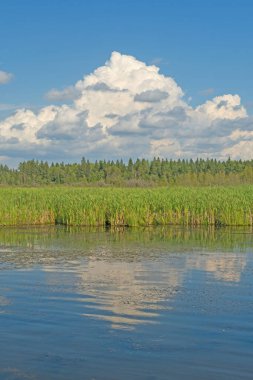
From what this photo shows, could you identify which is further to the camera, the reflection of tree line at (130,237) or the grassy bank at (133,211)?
the grassy bank at (133,211)

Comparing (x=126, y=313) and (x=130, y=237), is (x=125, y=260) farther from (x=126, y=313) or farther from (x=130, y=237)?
(x=126, y=313)

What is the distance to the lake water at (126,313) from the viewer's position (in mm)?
8656

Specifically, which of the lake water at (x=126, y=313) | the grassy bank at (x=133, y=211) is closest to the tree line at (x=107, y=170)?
the grassy bank at (x=133, y=211)

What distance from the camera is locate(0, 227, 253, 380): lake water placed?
8656 millimetres

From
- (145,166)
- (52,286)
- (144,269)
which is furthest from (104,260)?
(145,166)

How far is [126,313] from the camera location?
11.7m

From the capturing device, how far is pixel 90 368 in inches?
337

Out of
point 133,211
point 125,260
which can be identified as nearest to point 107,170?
point 133,211

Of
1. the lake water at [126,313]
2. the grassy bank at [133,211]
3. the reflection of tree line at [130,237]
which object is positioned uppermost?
the grassy bank at [133,211]

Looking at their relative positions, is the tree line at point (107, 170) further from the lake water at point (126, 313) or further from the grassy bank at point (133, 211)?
the lake water at point (126, 313)

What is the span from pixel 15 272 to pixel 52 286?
101 inches

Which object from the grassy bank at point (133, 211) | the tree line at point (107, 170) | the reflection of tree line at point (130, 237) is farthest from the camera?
the tree line at point (107, 170)

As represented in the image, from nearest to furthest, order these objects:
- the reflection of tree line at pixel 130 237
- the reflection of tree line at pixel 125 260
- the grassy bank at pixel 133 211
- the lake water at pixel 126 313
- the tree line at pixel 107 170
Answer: the lake water at pixel 126 313, the reflection of tree line at pixel 125 260, the reflection of tree line at pixel 130 237, the grassy bank at pixel 133 211, the tree line at pixel 107 170

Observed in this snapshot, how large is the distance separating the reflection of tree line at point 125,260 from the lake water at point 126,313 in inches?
1.4
